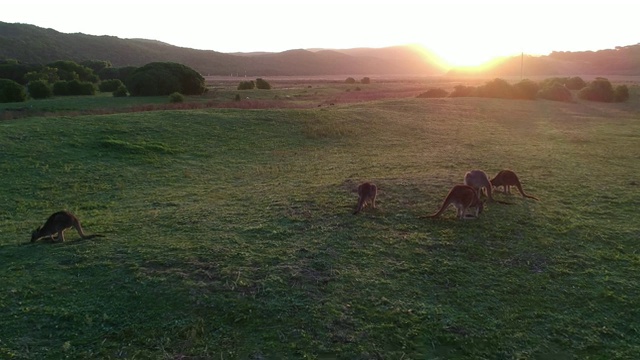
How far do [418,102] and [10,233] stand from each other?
24.9 m

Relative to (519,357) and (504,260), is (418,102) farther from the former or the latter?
(519,357)

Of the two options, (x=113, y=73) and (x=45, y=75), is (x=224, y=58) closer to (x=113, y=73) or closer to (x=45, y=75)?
A: (x=113, y=73)

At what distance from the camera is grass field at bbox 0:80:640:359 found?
19.3 feet

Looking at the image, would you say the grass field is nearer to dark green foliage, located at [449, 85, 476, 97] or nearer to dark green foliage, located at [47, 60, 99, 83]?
dark green foliage, located at [449, 85, 476, 97]

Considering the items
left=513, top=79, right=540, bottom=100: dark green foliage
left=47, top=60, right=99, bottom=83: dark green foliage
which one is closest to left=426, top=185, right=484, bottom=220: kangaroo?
left=513, top=79, right=540, bottom=100: dark green foliage

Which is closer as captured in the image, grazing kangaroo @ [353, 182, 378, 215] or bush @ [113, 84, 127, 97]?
grazing kangaroo @ [353, 182, 378, 215]

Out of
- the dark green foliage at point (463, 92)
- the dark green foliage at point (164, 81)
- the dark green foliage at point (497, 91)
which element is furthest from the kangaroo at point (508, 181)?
the dark green foliage at point (164, 81)

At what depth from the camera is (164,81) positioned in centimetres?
3894

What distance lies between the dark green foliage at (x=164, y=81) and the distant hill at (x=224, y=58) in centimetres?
5761

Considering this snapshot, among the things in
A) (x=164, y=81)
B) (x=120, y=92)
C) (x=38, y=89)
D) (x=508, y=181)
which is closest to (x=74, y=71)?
(x=38, y=89)

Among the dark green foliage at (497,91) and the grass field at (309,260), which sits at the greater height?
the dark green foliage at (497,91)

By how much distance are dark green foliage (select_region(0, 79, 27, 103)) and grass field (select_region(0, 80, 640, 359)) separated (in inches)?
701

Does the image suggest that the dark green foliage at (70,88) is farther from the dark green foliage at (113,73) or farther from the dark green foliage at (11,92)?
the dark green foliage at (113,73)

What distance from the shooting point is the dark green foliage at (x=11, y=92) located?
31.4 m
